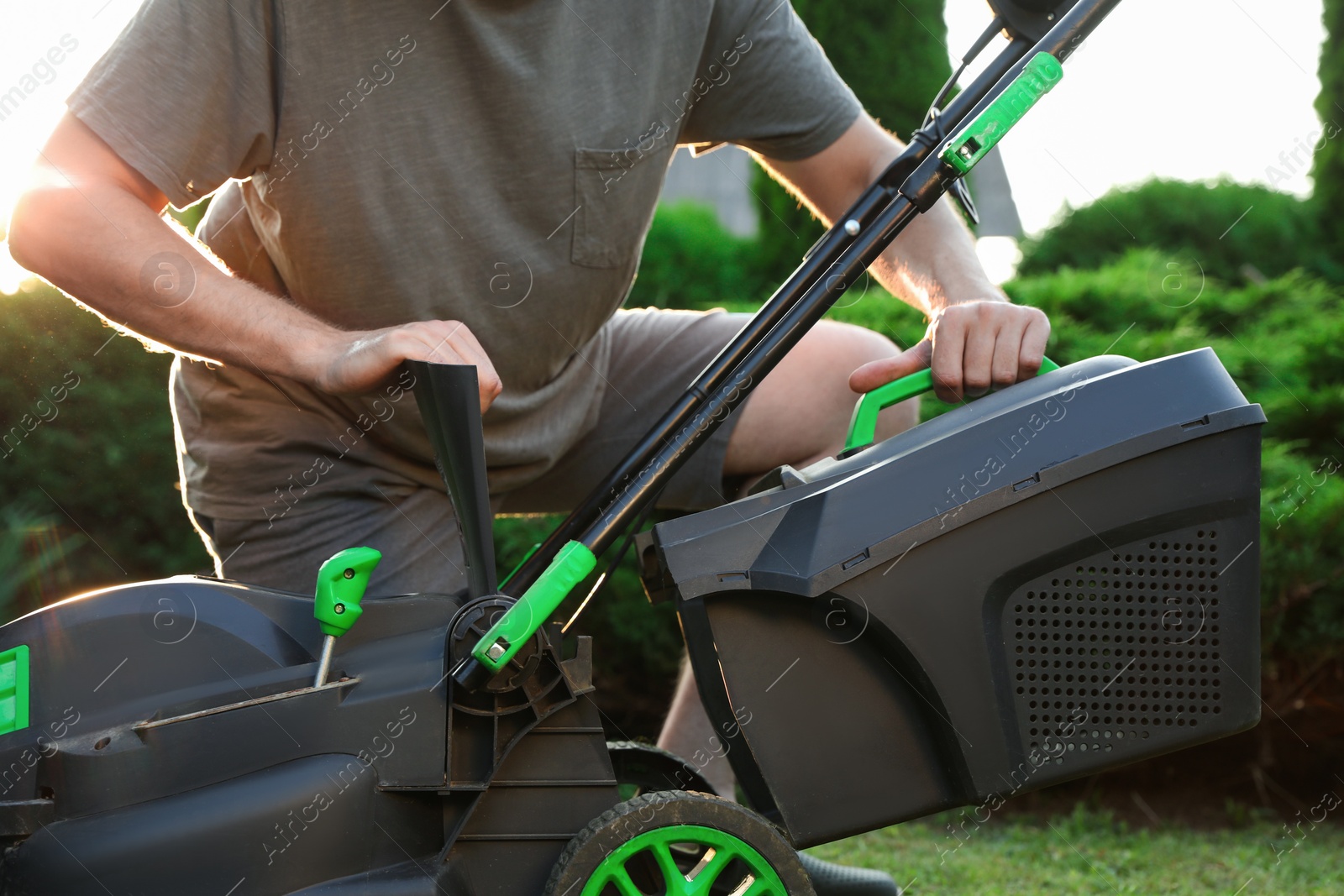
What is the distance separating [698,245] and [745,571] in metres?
4.46

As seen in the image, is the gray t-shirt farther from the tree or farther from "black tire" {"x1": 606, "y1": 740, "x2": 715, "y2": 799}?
the tree

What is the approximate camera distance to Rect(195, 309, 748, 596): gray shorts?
1.56 m

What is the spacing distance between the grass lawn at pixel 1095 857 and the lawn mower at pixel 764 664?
2.37 ft

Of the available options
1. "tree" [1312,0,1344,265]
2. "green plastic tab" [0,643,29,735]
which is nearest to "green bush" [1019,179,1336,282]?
"tree" [1312,0,1344,265]

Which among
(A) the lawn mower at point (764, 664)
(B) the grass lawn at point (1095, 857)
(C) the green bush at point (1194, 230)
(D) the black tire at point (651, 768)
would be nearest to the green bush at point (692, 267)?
(C) the green bush at point (1194, 230)

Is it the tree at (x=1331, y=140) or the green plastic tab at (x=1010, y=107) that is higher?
the green plastic tab at (x=1010, y=107)

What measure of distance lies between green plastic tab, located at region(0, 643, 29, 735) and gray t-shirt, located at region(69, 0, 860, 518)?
504 mm

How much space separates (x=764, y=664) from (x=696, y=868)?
0.63 feet

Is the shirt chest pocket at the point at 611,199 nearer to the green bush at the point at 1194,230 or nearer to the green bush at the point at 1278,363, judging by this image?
the green bush at the point at 1278,363

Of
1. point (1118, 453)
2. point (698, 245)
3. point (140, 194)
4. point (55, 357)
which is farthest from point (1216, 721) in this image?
point (698, 245)

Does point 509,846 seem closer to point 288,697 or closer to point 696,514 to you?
point 288,697

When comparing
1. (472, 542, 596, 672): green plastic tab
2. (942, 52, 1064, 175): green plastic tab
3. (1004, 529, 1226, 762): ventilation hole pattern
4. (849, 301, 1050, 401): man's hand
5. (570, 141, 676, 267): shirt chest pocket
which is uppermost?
(570, 141, 676, 267): shirt chest pocket

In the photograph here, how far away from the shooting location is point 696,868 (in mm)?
1051

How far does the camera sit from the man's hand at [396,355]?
1.10 metres
